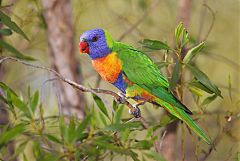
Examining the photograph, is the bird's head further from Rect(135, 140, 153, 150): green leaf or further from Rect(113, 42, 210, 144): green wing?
Rect(135, 140, 153, 150): green leaf

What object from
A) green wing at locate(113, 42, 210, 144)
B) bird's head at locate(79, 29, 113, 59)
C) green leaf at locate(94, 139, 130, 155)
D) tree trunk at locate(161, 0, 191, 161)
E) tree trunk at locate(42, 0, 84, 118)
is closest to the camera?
green leaf at locate(94, 139, 130, 155)

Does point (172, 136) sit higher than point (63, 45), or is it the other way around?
point (63, 45)

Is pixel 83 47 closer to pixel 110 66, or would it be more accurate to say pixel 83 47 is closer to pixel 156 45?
pixel 110 66

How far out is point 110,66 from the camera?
155 cm

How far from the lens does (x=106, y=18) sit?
2914mm

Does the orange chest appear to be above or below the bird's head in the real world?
below

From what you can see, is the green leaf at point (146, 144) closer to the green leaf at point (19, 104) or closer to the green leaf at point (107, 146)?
the green leaf at point (107, 146)

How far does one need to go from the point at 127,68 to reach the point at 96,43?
141 millimetres

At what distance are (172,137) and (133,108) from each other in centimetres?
40

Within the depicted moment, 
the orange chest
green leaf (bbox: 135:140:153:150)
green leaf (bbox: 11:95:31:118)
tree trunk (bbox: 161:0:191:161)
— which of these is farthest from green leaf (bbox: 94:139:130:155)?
tree trunk (bbox: 161:0:191:161)

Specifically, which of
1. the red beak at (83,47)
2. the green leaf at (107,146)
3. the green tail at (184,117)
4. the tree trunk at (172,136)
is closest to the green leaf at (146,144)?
the green leaf at (107,146)

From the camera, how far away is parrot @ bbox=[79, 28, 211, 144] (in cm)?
147

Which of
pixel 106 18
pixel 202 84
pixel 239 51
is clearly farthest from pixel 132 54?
pixel 239 51

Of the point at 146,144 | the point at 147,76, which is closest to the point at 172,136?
the point at 147,76
